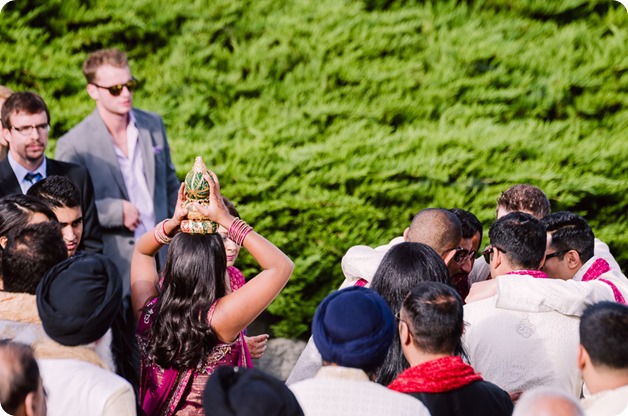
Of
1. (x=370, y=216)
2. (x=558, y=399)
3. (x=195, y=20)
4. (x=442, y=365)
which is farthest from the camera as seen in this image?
(x=195, y=20)

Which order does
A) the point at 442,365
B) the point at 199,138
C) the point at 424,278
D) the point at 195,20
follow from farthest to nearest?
the point at 195,20
the point at 199,138
the point at 424,278
the point at 442,365

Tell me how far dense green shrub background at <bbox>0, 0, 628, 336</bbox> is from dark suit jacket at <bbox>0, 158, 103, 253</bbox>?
1.27 m

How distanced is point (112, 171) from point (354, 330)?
339cm

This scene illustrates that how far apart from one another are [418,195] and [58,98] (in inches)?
112

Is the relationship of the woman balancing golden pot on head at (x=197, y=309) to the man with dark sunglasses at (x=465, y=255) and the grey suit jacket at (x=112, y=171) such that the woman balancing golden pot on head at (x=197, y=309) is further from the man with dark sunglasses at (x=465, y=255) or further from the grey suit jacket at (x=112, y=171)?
the grey suit jacket at (x=112, y=171)

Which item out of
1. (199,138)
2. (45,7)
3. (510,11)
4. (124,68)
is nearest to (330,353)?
(124,68)

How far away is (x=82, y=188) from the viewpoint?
5547mm

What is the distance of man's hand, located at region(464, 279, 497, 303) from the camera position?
436 centimetres

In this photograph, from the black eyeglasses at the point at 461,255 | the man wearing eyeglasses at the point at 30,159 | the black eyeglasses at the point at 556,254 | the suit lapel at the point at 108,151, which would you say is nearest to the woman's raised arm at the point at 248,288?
the black eyeglasses at the point at 461,255

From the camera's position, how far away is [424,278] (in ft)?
12.6

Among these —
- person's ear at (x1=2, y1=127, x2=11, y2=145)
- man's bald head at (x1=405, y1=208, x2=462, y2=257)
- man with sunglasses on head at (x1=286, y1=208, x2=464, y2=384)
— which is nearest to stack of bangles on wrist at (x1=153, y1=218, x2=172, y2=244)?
man with sunglasses on head at (x1=286, y1=208, x2=464, y2=384)

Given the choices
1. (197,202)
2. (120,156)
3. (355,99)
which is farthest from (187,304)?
(355,99)

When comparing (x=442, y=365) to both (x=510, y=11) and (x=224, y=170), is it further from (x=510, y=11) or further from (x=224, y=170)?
(x=510, y=11)

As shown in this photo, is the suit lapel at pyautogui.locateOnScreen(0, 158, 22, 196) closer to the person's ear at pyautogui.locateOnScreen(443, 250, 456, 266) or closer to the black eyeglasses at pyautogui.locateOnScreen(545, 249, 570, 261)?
the person's ear at pyautogui.locateOnScreen(443, 250, 456, 266)
